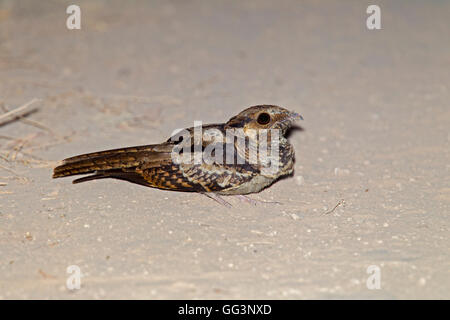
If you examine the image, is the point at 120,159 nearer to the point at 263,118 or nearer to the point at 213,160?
the point at 213,160

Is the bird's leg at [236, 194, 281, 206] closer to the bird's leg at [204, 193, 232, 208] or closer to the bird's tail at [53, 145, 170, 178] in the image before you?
the bird's leg at [204, 193, 232, 208]

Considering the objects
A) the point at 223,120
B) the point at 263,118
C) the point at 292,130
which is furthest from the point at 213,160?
the point at 223,120

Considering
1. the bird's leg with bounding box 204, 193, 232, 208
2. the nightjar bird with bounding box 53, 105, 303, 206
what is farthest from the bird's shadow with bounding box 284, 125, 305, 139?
the bird's leg with bounding box 204, 193, 232, 208

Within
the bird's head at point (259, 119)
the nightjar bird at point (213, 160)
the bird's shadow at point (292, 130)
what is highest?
the bird's shadow at point (292, 130)

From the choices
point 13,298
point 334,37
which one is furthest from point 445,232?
point 334,37

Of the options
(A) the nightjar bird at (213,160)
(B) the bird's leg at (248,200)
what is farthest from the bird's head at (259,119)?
(B) the bird's leg at (248,200)

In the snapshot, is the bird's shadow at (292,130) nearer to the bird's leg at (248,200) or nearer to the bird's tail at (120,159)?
the bird's leg at (248,200)
